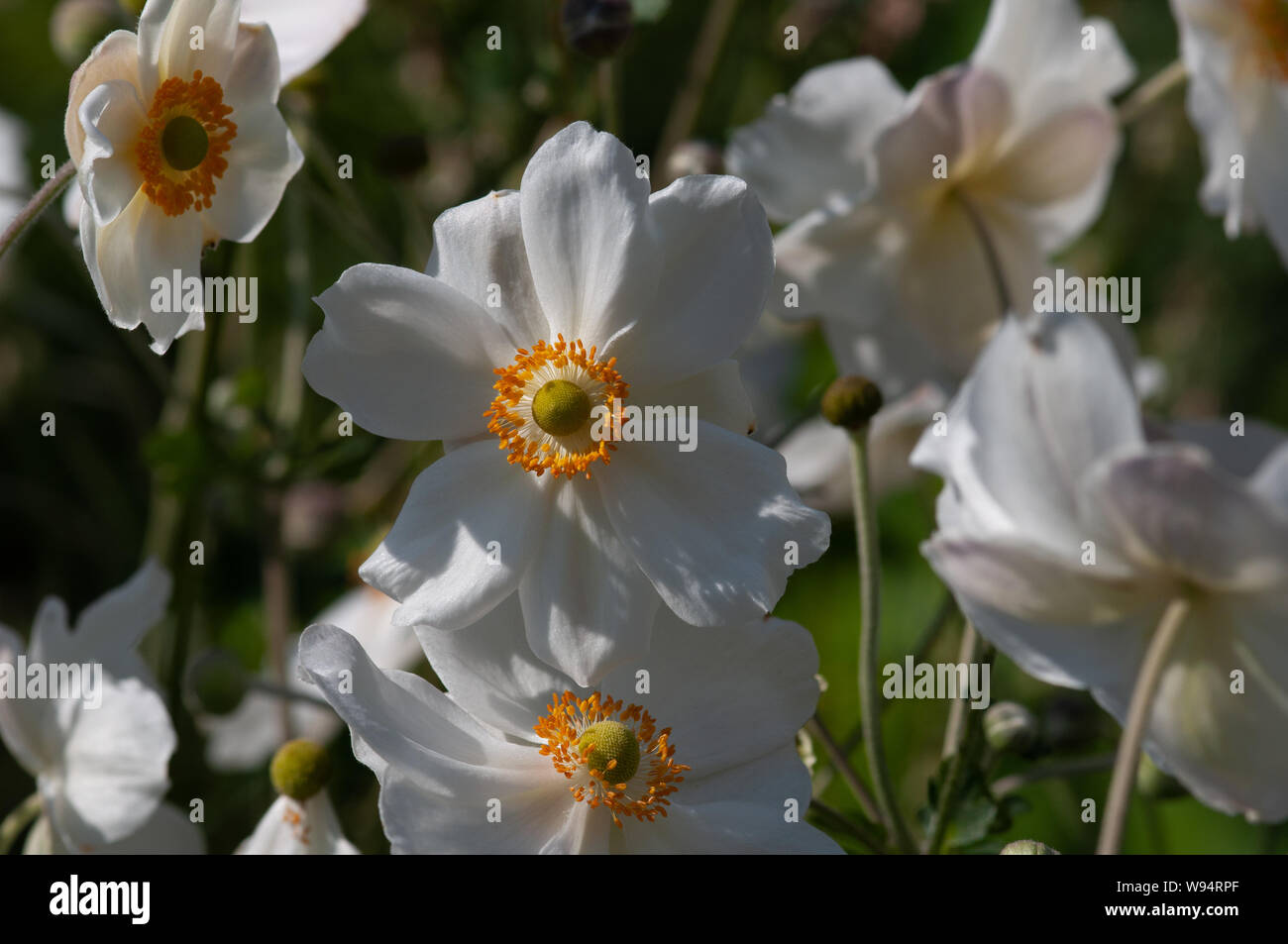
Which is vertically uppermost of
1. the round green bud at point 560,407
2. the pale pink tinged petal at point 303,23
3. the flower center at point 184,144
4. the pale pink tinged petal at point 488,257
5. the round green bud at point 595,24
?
the round green bud at point 595,24

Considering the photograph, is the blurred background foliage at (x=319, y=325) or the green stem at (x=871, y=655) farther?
the blurred background foliage at (x=319, y=325)

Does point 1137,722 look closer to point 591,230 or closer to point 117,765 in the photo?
point 591,230

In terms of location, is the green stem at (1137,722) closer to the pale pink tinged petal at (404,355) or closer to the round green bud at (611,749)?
the round green bud at (611,749)

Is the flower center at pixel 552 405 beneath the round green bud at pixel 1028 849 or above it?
above

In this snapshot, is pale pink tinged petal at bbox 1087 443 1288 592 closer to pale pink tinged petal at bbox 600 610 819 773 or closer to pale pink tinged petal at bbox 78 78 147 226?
pale pink tinged petal at bbox 600 610 819 773

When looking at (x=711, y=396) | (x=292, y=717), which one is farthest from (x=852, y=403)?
(x=292, y=717)

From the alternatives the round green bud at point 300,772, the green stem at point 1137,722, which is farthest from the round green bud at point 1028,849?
the round green bud at point 300,772

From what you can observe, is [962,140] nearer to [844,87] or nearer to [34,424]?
[844,87]
